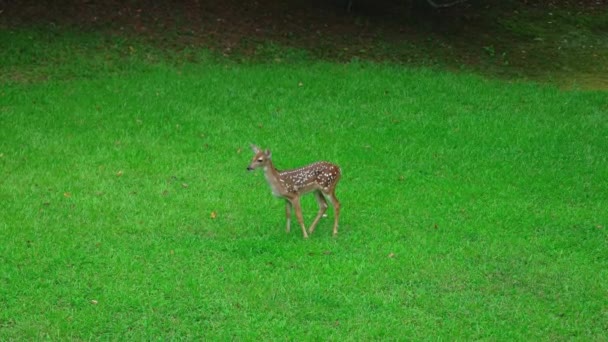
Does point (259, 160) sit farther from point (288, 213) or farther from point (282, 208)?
point (282, 208)

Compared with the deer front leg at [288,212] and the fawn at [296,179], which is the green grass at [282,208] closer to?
the deer front leg at [288,212]

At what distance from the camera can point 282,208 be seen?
1007 centimetres

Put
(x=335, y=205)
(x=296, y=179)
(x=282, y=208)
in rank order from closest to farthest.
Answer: (x=296, y=179), (x=335, y=205), (x=282, y=208)

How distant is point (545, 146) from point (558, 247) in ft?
12.8

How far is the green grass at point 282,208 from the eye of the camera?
757cm

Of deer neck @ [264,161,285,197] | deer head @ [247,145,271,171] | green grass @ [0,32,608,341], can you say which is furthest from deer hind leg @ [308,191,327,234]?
deer head @ [247,145,271,171]

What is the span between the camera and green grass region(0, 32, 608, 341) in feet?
24.8

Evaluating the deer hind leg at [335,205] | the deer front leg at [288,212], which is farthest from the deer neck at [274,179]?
the deer hind leg at [335,205]

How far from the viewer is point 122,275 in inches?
320

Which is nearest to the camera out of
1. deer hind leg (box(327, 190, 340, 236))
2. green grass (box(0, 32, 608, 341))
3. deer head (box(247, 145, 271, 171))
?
green grass (box(0, 32, 608, 341))

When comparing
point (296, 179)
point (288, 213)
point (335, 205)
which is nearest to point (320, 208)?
point (335, 205)

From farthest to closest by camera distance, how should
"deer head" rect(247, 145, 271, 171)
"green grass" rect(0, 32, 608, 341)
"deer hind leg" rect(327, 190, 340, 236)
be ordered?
"deer hind leg" rect(327, 190, 340, 236) < "deer head" rect(247, 145, 271, 171) < "green grass" rect(0, 32, 608, 341)

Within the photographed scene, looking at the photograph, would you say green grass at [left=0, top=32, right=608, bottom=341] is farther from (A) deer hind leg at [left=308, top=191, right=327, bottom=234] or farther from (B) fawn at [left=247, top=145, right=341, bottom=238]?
(B) fawn at [left=247, top=145, right=341, bottom=238]

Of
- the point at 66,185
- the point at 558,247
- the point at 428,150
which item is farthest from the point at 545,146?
the point at 66,185
